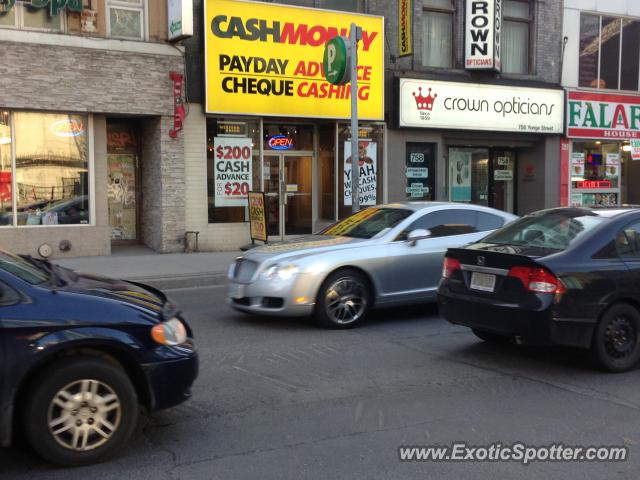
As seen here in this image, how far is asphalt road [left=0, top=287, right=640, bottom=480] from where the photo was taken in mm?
4359

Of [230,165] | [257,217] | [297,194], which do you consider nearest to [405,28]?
[297,194]

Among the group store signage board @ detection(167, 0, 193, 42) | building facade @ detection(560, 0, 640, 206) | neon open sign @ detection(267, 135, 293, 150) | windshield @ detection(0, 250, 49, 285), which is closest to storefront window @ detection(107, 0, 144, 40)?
store signage board @ detection(167, 0, 193, 42)

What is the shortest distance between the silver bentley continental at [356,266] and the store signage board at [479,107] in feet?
30.9

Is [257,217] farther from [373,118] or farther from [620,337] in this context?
[620,337]

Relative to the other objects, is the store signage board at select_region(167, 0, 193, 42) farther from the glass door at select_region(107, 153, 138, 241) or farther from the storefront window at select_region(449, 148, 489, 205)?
the storefront window at select_region(449, 148, 489, 205)

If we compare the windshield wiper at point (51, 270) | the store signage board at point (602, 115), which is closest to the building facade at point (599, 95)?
the store signage board at point (602, 115)

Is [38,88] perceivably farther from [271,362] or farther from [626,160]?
[626,160]

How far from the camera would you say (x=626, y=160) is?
23.2m

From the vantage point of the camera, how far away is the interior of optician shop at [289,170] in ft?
54.2

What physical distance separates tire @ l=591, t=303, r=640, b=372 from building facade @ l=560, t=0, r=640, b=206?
15460 millimetres

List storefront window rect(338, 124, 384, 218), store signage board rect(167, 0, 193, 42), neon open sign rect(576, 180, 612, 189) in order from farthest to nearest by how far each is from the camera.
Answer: neon open sign rect(576, 180, 612, 189) → storefront window rect(338, 124, 384, 218) → store signage board rect(167, 0, 193, 42)

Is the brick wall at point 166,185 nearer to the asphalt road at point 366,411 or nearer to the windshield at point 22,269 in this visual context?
the asphalt road at point 366,411

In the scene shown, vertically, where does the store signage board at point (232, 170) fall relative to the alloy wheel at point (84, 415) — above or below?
above

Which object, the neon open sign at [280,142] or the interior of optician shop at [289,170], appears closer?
the interior of optician shop at [289,170]
